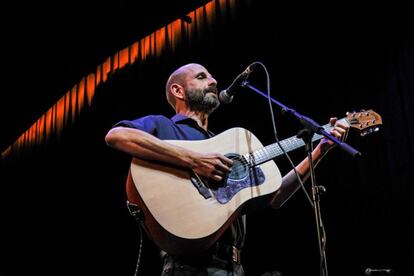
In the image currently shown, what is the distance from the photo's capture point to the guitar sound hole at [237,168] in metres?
2.72

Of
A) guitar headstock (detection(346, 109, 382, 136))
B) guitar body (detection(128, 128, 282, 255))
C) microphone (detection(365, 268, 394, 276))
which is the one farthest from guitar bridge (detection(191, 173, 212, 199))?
microphone (detection(365, 268, 394, 276))

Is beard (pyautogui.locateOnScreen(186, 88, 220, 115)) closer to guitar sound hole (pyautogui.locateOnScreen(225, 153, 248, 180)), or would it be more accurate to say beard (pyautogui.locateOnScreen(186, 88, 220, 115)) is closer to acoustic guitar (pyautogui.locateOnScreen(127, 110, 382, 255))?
acoustic guitar (pyautogui.locateOnScreen(127, 110, 382, 255))

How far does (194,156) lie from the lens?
2.66 metres

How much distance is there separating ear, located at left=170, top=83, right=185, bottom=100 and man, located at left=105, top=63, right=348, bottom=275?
0.16 meters

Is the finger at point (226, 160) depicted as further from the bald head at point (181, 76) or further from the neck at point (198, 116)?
the bald head at point (181, 76)

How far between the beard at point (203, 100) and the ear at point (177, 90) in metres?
0.10

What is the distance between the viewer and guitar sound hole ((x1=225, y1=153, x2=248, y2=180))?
2.72m

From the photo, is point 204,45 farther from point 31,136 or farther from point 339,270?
point 31,136

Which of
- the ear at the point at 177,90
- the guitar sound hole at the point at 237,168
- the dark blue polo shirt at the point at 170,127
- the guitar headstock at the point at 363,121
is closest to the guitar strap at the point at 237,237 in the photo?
the guitar sound hole at the point at 237,168

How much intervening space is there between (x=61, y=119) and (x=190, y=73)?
337 cm

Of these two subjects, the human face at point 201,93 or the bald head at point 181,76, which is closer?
the human face at point 201,93

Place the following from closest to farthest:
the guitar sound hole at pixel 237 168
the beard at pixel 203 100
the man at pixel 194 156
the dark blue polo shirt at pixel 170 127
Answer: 1. the man at pixel 194 156
2. the guitar sound hole at pixel 237 168
3. the dark blue polo shirt at pixel 170 127
4. the beard at pixel 203 100

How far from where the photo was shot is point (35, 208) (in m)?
6.53

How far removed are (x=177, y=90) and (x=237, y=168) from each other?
38.8 inches
